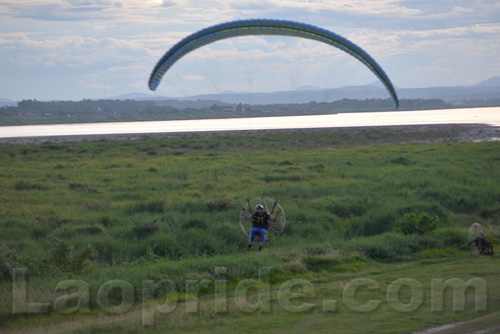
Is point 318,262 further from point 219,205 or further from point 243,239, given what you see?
point 219,205

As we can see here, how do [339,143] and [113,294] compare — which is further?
[339,143]

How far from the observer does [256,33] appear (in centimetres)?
1616

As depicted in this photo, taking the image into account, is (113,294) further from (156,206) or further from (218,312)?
(156,206)

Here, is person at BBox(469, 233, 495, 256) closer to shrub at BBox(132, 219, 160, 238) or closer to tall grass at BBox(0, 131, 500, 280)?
tall grass at BBox(0, 131, 500, 280)

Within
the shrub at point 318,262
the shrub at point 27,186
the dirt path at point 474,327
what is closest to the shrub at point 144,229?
the shrub at point 318,262

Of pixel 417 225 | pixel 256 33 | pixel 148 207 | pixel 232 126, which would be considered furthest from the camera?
pixel 232 126

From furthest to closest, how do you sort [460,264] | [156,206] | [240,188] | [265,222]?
[240,188] < [156,206] < [265,222] < [460,264]

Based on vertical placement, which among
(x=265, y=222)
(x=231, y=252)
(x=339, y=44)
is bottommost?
(x=231, y=252)

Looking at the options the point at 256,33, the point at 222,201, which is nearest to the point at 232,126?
the point at 222,201

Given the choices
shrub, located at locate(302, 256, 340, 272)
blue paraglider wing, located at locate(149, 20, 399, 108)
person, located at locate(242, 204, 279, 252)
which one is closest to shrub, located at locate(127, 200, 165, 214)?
blue paraglider wing, located at locate(149, 20, 399, 108)

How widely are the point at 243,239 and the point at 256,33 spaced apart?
20.9 ft

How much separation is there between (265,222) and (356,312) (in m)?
5.12

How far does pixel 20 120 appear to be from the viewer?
161m

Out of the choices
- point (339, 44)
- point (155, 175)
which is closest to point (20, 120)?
point (155, 175)
